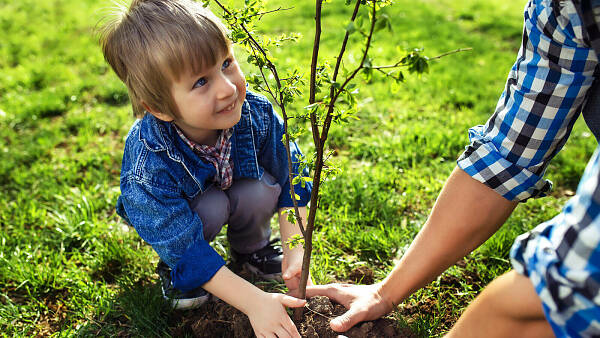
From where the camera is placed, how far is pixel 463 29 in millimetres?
6215

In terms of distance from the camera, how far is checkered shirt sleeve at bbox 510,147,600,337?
991 mm

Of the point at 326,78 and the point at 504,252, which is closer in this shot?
the point at 326,78

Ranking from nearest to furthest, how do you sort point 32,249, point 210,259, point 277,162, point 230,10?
point 230,10, point 210,259, point 277,162, point 32,249

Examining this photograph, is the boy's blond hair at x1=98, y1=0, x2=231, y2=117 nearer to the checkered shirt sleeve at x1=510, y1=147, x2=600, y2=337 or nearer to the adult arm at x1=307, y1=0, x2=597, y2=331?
the adult arm at x1=307, y1=0, x2=597, y2=331

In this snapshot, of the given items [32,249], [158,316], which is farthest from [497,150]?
[32,249]

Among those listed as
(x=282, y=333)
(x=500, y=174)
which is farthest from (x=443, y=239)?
(x=282, y=333)

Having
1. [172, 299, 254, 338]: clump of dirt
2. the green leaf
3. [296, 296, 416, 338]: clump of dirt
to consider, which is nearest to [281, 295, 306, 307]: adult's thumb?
[296, 296, 416, 338]: clump of dirt

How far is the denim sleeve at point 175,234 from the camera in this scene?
1904 mm

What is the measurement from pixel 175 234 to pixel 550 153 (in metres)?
1.36

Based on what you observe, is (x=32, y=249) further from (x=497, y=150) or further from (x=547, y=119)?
(x=547, y=119)

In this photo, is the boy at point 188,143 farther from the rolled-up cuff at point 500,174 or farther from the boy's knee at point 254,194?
the rolled-up cuff at point 500,174

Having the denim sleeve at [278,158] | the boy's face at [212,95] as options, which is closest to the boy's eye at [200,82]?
the boy's face at [212,95]

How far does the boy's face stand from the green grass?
466 mm

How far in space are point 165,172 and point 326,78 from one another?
0.86 meters
